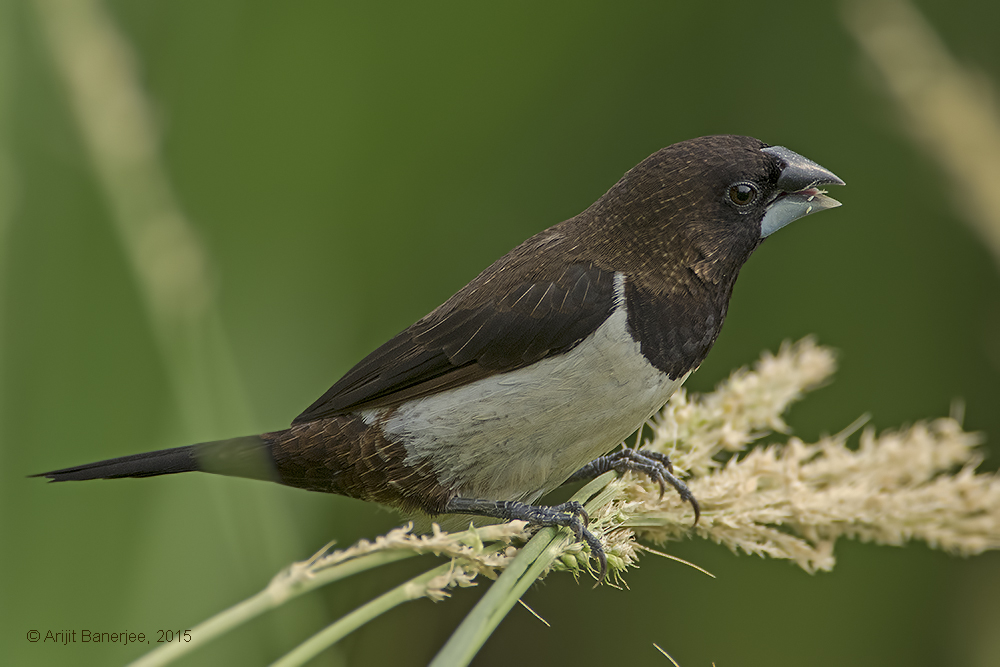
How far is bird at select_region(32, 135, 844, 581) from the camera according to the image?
1.74 meters

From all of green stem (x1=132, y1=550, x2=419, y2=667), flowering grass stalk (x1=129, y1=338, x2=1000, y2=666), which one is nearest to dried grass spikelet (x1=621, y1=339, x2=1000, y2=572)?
flowering grass stalk (x1=129, y1=338, x2=1000, y2=666)

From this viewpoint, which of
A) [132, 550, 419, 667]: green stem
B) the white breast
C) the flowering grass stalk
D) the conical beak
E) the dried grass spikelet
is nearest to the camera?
[132, 550, 419, 667]: green stem

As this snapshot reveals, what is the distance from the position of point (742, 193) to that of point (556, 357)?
1.89 ft

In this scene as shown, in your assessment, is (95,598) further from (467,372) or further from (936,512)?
(936,512)

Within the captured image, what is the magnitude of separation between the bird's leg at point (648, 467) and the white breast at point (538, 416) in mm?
87

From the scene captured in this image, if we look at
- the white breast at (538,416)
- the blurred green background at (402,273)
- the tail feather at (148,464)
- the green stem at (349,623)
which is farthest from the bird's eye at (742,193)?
the tail feather at (148,464)

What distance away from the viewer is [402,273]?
2223mm

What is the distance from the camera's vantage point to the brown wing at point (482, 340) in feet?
5.87

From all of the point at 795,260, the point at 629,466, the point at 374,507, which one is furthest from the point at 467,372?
the point at 795,260

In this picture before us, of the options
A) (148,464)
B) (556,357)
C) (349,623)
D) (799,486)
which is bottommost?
(799,486)

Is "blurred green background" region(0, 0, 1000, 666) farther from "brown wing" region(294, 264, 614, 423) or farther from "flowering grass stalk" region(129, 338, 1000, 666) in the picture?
"flowering grass stalk" region(129, 338, 1000, 666)

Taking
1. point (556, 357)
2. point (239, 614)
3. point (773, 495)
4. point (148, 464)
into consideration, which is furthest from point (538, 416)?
point (239, 614)

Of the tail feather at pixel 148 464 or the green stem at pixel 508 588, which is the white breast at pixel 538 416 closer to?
the green stem at pixel 508 588

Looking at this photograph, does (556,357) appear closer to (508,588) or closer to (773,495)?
(773,495)
